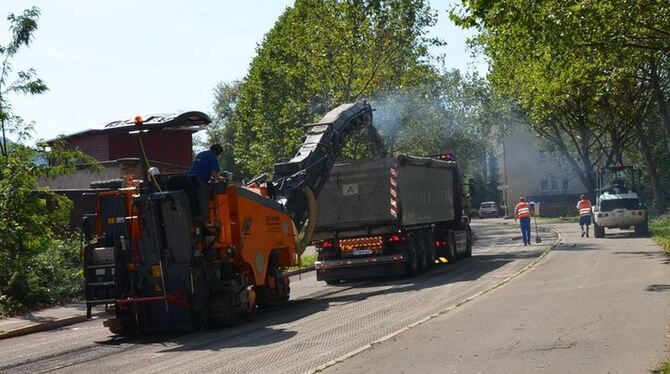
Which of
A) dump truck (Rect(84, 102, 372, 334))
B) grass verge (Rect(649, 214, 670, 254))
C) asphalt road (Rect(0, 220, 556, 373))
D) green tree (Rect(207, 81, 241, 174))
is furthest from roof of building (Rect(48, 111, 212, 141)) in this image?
A: green tree (Rect(207, 81, 241, 174))

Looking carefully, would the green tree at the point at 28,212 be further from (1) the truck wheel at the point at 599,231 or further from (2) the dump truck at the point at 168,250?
(1) the truck wheel at the point at 599,231

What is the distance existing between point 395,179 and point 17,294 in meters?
9.07

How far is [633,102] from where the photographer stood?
51.0 meters

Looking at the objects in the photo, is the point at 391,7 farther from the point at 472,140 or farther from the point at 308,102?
the point at 472,140

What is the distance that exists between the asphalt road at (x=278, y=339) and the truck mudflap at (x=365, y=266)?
155 centimetres

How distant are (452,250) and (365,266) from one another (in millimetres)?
5727

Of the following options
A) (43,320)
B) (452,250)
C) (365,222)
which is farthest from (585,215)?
(43,320)

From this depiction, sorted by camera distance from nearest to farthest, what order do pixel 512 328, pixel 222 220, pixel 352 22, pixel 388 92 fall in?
pixel 512 328 < pixel 222 220 < pixel 352 22 < pixel 388 92

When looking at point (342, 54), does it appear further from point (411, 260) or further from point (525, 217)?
point (411, 260)

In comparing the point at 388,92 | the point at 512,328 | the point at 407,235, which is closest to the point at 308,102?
the point at 388,92

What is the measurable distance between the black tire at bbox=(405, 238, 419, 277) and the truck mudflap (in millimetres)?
367

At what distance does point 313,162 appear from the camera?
67.1ft

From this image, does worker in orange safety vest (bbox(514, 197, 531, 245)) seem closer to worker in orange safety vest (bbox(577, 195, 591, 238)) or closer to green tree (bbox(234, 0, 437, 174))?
worker in orange safety vest (bbox(577, 195, 591, 238))

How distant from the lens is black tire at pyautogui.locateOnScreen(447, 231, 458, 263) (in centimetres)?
2719
